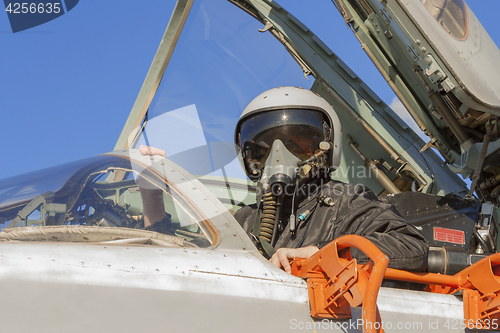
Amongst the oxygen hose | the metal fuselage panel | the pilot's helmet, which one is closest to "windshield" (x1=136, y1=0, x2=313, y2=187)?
the pilot's helmet

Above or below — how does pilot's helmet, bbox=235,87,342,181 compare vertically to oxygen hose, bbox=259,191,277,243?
above

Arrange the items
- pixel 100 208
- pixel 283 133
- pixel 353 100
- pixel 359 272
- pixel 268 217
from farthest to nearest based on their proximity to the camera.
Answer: pixel 353 100
pixel 283 133
pixel 268 217
pixel 100 208
pixel 359 272

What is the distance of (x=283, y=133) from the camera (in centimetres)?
229

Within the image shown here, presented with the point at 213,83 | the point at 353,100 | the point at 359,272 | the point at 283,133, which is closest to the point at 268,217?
the point at 283,133

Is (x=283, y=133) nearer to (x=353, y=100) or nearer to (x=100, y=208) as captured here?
(x=100, y=208)

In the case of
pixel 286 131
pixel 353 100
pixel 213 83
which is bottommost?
pixel 353 100

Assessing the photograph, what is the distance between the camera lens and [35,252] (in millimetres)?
1016

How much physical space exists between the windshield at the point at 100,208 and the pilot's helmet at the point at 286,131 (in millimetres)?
897

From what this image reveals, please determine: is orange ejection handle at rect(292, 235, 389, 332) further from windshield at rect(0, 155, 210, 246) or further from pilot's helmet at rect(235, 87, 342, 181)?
pilot's helmet at rect(235, 87, 342, 181)

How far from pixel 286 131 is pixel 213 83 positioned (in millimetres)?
558

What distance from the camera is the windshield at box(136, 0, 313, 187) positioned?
1.79m

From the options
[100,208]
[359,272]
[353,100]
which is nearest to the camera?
[359,272]

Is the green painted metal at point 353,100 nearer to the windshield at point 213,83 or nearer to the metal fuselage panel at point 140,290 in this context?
the windshield at point 213,83

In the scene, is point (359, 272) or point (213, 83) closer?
point (359, 272)
